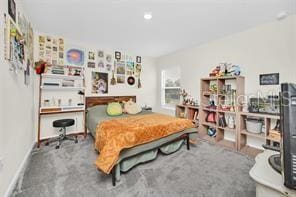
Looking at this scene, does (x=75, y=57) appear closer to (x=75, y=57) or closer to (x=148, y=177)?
(x=75, y=57)

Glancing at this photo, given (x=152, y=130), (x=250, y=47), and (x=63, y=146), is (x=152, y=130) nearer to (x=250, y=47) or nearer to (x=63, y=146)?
(x=63, y=146)

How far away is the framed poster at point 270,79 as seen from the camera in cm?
264

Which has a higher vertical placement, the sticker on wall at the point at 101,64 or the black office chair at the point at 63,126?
the sticker on wall at the point at 101,64

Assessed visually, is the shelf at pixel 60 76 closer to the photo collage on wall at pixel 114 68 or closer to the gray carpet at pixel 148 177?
the photo collage on wall at pixel 114 68

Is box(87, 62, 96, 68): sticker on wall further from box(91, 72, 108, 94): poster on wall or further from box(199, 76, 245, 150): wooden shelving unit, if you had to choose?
box(199, 76, 245, 150): wooden shelving unit

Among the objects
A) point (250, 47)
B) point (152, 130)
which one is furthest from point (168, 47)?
point (152, 130)

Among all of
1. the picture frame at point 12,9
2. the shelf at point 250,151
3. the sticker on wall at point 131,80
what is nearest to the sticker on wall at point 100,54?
the sticker on wall at point 131,80

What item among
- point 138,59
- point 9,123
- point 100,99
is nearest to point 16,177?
point 9,123

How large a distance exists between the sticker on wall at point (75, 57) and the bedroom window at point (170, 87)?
8.56 feet

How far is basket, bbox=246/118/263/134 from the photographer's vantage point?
2727 millimetres

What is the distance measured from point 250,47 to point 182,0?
1.78 m

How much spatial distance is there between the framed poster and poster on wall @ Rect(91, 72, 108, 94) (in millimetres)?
3600

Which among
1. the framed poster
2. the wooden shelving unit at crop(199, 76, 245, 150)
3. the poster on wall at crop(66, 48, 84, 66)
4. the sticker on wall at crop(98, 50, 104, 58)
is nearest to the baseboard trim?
the poster on wall at crop(66, 48, 84, 66)

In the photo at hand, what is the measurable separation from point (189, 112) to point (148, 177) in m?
2.41
